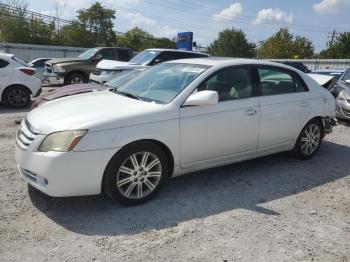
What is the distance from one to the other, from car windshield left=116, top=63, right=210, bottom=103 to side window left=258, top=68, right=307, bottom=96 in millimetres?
929

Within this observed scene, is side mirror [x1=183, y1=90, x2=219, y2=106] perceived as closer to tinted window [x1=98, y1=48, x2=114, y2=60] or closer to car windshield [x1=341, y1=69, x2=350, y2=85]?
car windshield [x1=341, y1=69, x2=350, y2=85]

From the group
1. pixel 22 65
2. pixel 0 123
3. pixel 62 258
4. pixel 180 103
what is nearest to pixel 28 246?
pixel 62 258

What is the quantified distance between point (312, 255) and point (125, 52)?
1448 centimetres

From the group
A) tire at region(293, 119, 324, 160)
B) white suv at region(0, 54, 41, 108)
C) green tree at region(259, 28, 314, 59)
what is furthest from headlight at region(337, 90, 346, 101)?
green tree at region(259, 28, 314, 59)

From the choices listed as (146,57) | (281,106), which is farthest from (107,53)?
(281,106)

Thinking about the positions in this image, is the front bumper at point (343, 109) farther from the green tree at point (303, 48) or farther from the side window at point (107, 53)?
the green tree at point (303, 48)

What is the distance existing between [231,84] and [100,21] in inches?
2359

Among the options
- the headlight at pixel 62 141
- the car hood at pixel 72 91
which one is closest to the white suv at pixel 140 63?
the car hood at pixel 72 91

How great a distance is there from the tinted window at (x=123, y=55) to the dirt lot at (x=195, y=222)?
11695mm

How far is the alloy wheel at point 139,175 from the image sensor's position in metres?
4.07

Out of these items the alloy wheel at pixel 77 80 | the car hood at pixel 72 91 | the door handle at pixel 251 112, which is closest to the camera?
the door handle at pixel 251 112

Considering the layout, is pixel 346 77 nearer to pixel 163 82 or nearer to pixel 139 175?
pixel 163 82

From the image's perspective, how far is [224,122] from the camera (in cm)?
471

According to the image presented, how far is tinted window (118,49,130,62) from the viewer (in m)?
16.5
